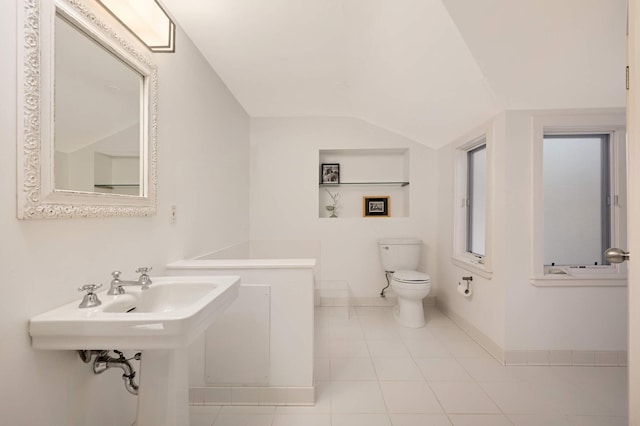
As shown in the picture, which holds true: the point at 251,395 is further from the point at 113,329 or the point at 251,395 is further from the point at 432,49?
the point at 432,49

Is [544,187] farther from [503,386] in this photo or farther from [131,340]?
[131,340]

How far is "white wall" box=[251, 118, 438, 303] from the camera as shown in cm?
342

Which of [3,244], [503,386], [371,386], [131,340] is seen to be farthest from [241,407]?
[503,386]

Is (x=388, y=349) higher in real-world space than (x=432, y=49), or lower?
lower

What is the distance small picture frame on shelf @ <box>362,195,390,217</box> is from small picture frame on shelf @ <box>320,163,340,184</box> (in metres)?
0.43

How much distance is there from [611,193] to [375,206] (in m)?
2.04

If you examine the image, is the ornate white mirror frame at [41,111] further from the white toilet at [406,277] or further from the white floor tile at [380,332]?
the white toilet at [406,277]

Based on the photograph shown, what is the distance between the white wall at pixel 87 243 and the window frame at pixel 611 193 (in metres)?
2.36

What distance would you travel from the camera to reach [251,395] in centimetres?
173

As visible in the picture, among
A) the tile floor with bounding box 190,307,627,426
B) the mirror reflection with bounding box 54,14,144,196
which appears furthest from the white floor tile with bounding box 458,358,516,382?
the mirror reflection with bounding box 54,14,144,196

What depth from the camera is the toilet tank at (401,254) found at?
321 centimetres

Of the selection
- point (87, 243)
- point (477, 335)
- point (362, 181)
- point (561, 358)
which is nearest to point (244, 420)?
point (87, 243)

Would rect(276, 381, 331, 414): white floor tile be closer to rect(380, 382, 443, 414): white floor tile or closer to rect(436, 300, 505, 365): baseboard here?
rect(380, 382, 443, 414): white floor tile

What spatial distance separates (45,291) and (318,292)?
2.70 meters
